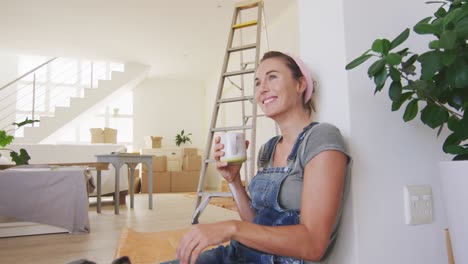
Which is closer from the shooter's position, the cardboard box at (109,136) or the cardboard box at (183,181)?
the cardboard box at (109,136)

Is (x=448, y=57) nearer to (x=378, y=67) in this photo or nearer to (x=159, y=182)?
(x=378, y=67)

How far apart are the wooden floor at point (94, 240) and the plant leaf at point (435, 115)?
1.76 meters

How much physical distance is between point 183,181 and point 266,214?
706cm

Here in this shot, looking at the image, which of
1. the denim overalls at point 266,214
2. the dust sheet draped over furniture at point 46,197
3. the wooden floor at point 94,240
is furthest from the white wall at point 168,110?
the denim overalls at point 266,214

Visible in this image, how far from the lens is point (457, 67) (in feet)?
2.46

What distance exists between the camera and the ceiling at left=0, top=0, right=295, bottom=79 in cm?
499

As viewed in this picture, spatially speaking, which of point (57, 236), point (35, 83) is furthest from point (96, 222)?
point (35, 83)

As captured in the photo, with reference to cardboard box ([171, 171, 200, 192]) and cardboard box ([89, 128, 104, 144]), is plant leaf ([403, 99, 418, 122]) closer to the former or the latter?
cardboard box ([171, 171, 200, 192])

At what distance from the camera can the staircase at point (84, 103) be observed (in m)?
6.76

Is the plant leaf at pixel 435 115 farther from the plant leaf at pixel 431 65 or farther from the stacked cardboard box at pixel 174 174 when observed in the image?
the stacked cardboard box at pixel 174 174

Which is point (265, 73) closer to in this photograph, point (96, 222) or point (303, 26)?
point (303, 26)

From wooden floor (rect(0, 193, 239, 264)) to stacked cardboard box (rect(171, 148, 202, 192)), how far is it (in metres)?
3.81

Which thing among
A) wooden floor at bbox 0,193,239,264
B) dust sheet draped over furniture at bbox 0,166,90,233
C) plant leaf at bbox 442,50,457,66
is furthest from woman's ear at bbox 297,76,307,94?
dust sheet draped over furniture at bbox 0,166,90,233

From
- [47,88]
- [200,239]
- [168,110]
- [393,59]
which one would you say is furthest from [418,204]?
[47,88]
